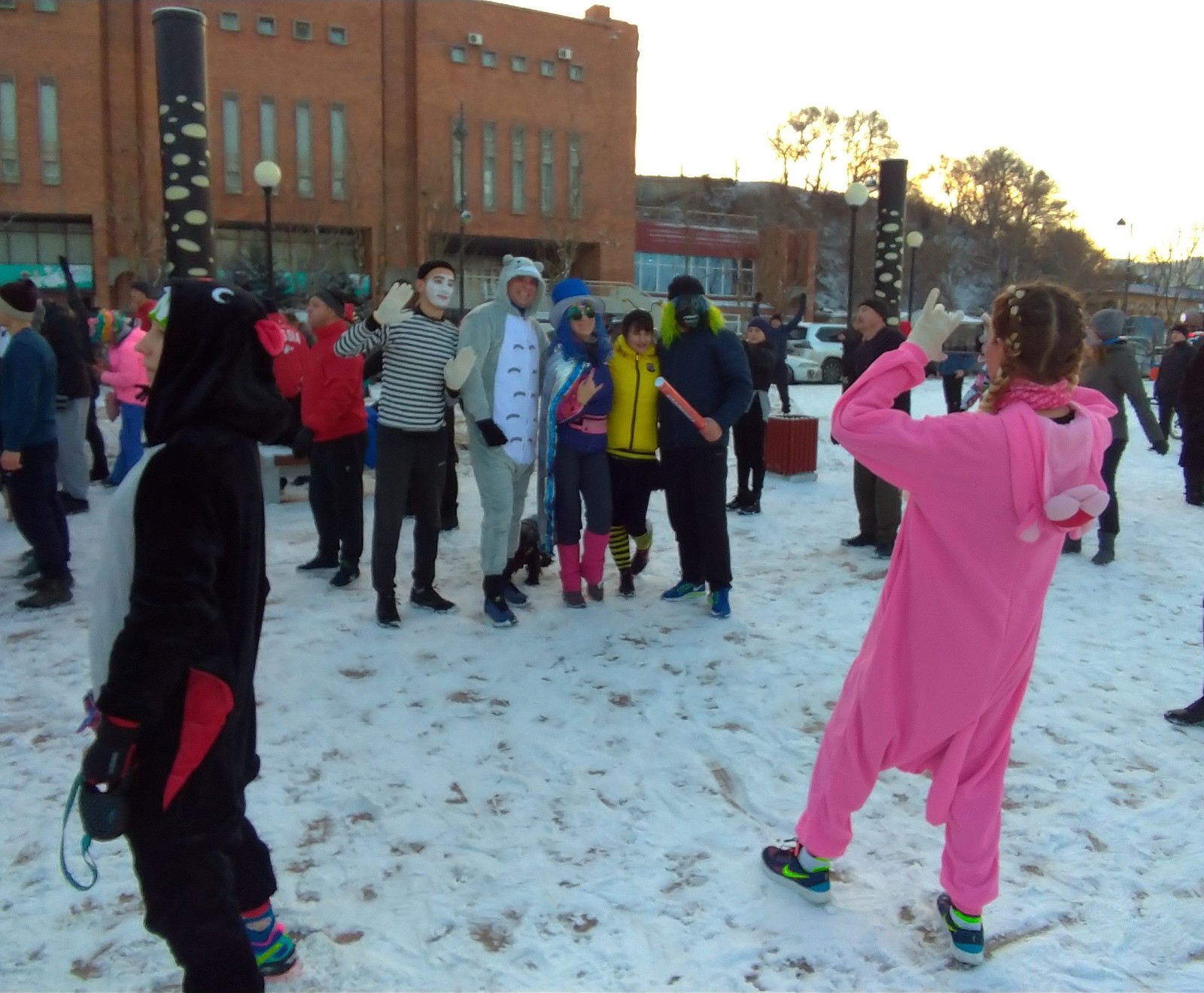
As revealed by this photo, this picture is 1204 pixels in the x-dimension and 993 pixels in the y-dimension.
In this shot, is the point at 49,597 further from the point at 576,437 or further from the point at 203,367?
the point at 203,367

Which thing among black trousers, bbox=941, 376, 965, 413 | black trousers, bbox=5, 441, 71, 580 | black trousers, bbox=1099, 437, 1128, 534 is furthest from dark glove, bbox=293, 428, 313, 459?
black trousers, bbox=941, 376, 965, 413

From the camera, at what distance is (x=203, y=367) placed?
207 centimetres

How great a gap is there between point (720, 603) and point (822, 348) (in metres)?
20.7

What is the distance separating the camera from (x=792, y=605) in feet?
19.4

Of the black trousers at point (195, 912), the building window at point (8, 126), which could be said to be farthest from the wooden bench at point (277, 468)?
the building window at point (8, 126)

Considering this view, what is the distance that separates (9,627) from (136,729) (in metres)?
4.13

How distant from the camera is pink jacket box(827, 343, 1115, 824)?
235 cm

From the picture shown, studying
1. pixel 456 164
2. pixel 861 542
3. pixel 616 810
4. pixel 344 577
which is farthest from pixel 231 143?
pixel 616 810

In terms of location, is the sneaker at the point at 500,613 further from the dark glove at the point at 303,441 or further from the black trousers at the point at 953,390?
the black trousers at the point at 953,390

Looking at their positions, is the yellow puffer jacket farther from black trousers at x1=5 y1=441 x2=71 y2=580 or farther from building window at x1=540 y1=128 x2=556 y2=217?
building window at x1=540 y1=128 x2=556 y2=217

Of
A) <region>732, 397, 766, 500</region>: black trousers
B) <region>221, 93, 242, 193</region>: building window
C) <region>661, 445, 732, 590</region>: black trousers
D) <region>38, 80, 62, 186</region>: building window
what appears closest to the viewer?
<region>661, 445, 732, 590</region>: black trousers

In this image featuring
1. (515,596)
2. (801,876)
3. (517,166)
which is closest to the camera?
(801,876)

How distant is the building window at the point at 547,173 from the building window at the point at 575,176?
74 centimetres

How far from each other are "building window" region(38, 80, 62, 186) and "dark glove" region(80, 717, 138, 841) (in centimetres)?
4234
